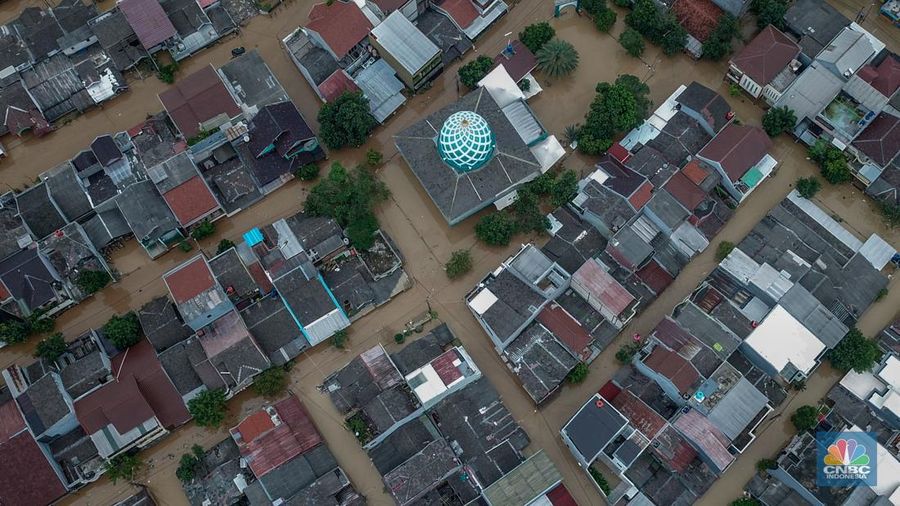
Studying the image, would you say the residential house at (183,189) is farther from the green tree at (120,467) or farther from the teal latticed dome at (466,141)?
the teal latticed dome at (466,141)

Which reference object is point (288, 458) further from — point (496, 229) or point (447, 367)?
point (496, 229)

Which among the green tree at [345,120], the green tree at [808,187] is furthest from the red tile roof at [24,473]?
the green tree at [808,187]

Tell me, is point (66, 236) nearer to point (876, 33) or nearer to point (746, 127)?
point (746, 127)

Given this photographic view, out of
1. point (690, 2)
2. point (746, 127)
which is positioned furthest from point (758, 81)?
point (690, 2)

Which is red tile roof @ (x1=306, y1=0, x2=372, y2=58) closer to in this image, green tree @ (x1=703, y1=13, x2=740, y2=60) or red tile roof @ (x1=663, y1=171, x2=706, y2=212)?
red tile roof @ (x1=663, y1=171, x2=706, y2=212)

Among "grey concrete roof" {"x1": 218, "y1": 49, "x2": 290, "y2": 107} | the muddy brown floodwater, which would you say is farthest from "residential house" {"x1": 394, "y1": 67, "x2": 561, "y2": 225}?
"grey concrete roof" {"x1": 218, "y1": 49, "x2": 290, "y2": 107}

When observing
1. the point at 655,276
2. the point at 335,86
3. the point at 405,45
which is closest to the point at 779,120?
the point at 655,276
